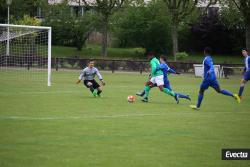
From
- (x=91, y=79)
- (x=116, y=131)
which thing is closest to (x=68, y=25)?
(x=91, y=79)

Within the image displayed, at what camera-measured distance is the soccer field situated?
12141mm

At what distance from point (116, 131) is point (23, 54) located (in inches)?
1112

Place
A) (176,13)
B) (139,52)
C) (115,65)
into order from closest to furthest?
(115,65) < (176,13) < (139,52)

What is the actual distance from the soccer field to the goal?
13675 mm

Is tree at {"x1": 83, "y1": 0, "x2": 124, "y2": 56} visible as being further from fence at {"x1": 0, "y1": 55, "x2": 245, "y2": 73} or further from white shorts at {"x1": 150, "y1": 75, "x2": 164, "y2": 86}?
white shorts at {"x1": 150, "y1": 75, "x2": 164, "y2": 86}

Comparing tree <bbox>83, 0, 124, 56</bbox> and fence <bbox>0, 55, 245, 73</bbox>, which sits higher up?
tree <bbox>83, 0, 124, 56</bbox>

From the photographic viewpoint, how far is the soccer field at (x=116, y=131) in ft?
39.8

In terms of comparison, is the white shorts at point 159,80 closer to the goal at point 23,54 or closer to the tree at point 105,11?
the goal at point 23,54

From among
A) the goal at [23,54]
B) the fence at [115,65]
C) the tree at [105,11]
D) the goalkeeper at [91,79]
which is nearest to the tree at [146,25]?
the tree at [105,11]

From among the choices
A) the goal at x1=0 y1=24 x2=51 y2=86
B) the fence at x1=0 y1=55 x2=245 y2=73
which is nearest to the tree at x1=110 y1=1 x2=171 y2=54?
the fence at x1=0 y1=55 x2=245 y2=73

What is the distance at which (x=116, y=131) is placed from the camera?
621 inches

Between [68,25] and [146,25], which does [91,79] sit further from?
[68,25]

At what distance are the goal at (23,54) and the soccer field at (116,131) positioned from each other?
13.7 m

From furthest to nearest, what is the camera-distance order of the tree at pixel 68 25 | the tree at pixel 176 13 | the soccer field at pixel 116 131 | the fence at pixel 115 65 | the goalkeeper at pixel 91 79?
the tree at pixel 68 25 → the tree at pixel 176 13 → the fence at pixel 115 65 → the goalkeeper at pixel 91 79 → the soccer field at pixel 116 131
